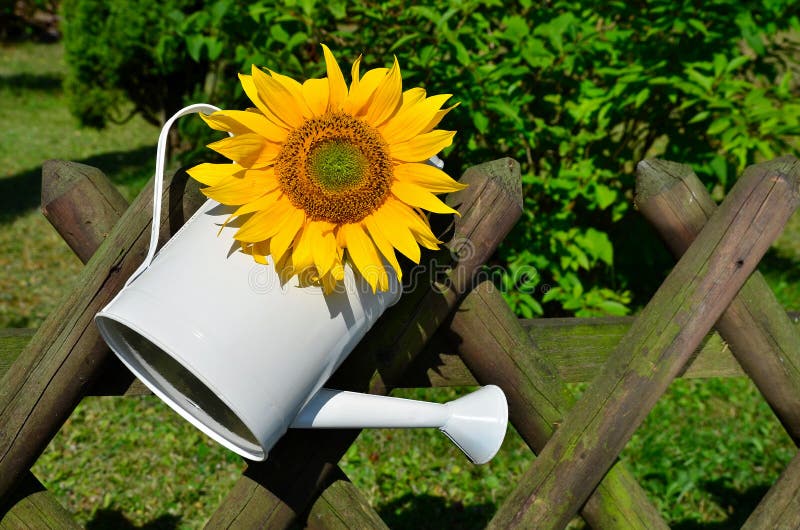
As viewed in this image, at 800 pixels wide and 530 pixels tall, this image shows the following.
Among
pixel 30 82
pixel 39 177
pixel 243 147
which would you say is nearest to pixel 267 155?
pixel 243 147

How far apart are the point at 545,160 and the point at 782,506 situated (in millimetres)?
1776

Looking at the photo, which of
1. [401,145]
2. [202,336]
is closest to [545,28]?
[401,145]

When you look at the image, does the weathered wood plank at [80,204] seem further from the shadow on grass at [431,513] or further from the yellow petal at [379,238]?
the shadow on grass at [431,513]

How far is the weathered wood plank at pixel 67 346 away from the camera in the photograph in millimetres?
1402

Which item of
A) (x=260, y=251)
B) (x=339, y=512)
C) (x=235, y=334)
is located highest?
(x=260, y=251)

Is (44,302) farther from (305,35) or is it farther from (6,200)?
(305,35)

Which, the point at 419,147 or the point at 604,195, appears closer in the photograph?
the point at 419,147

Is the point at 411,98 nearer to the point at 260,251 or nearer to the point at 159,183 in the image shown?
the point at 260,251

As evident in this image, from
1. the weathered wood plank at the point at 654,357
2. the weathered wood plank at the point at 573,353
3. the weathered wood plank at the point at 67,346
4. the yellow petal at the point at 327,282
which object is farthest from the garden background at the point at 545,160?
the yellow petal at the point at 327,282

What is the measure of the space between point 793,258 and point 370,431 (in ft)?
10.4

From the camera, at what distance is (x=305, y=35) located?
242 centimetres

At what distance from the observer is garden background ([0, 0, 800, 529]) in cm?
260

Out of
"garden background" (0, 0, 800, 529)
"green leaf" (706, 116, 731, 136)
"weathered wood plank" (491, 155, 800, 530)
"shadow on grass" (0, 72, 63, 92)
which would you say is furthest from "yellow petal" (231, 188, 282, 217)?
"shadow on grass" (0, 72, 63, 92)

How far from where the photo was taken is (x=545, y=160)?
3.13m
